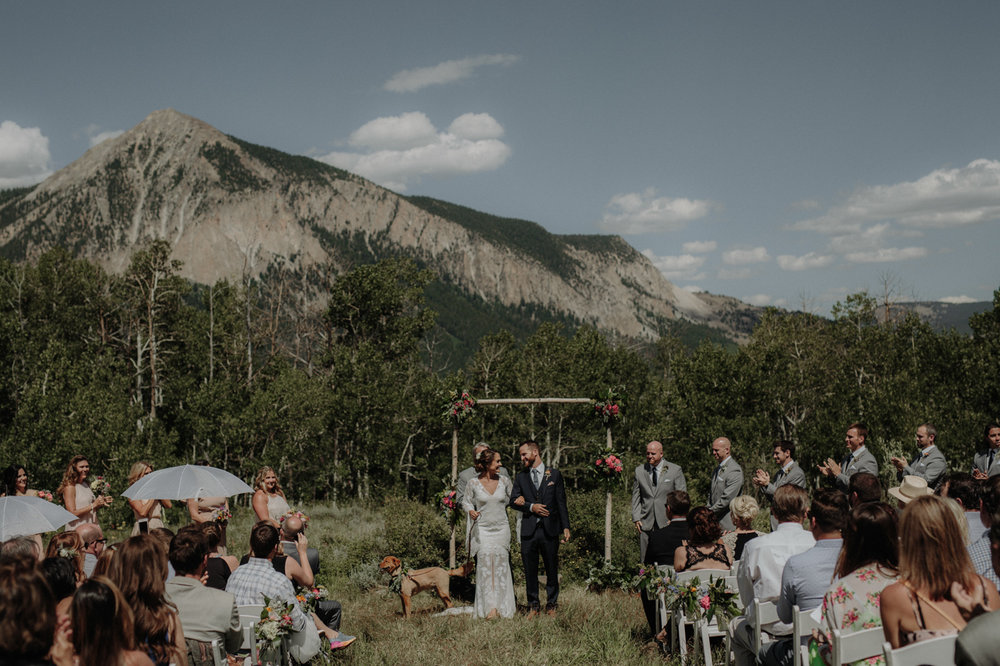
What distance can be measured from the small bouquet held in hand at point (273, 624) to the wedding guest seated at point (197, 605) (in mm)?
396

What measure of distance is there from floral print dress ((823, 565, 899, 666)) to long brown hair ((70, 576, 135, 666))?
3.36 metres

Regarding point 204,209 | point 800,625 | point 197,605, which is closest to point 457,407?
point 197,605

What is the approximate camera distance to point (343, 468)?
95.7ft

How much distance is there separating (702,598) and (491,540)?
3.08 metres

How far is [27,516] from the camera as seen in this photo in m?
5.62

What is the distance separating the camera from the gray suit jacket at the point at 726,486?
26.2 ft

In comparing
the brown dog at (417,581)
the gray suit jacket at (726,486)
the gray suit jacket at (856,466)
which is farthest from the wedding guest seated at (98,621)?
the gray suit jacket at (856,466)

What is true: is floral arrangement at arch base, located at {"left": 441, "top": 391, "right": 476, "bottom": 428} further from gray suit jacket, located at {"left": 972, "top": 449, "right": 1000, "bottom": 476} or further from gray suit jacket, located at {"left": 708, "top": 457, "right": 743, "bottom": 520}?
gray suit jacket, located at {"left": 972, "top": 449, "right": 1000, "bottom": 476}

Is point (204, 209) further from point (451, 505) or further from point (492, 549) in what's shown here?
point (492, 549)

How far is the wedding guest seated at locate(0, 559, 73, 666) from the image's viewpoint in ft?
8.66

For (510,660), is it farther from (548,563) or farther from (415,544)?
(415,544)

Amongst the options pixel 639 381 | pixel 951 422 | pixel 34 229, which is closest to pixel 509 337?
pixel 639 381

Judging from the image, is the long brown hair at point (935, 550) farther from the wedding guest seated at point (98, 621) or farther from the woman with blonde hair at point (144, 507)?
the woman with blonde hair at point (144, 507)

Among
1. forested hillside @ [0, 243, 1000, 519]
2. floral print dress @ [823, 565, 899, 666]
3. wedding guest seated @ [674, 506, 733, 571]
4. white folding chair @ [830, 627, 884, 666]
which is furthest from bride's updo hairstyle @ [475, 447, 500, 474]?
forested hillside @ [0, 243, 1000, 519]
